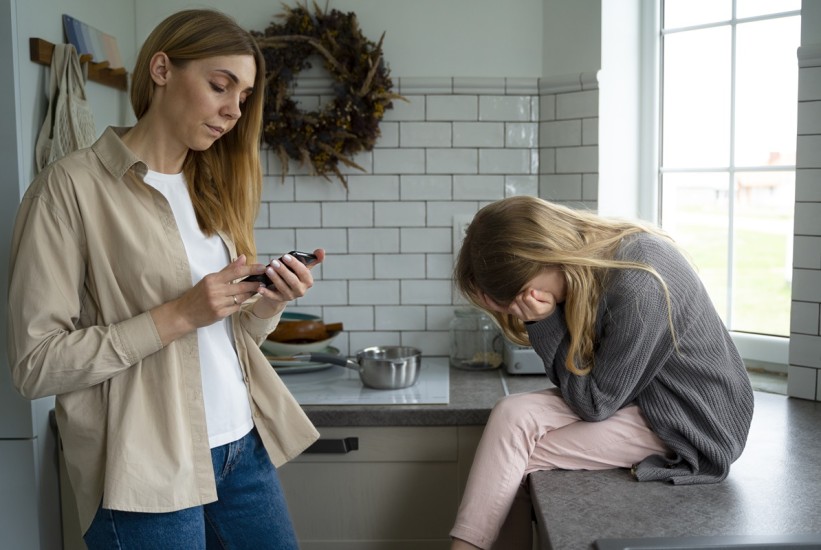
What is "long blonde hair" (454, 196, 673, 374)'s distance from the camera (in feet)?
5.43

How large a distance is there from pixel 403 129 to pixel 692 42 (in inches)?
38.8

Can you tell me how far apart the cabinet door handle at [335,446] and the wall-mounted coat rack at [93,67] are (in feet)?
3.99

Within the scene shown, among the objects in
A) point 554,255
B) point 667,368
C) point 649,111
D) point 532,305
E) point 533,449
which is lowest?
point 533,449

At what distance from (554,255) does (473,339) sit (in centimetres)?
116

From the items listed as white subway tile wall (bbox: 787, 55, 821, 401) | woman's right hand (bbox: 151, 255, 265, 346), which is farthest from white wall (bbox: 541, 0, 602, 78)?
woman's right hand (bbox: 151, 255, 265, 346)

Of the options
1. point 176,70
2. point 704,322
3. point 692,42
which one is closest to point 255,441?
point 176,70

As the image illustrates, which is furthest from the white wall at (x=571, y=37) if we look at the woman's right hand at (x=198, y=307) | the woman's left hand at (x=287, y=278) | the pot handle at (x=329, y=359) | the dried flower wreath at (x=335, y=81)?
the woman's right hand at (x=198, y=307)

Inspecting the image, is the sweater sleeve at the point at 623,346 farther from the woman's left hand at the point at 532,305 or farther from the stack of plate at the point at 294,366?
the stack of plate at the point at 294,366

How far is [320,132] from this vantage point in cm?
275

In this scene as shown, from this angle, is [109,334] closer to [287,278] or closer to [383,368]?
[287,278]

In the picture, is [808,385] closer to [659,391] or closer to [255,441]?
[659,391]

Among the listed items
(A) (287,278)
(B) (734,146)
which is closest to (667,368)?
(A) (287,278)

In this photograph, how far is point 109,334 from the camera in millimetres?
1510

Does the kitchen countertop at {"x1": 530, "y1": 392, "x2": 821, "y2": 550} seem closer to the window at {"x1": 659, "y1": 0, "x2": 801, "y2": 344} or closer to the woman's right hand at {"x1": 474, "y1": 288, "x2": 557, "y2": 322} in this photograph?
the woman's right hand at {"x1": 474, "y1": 288, "x2": 557, "y2": 322}
